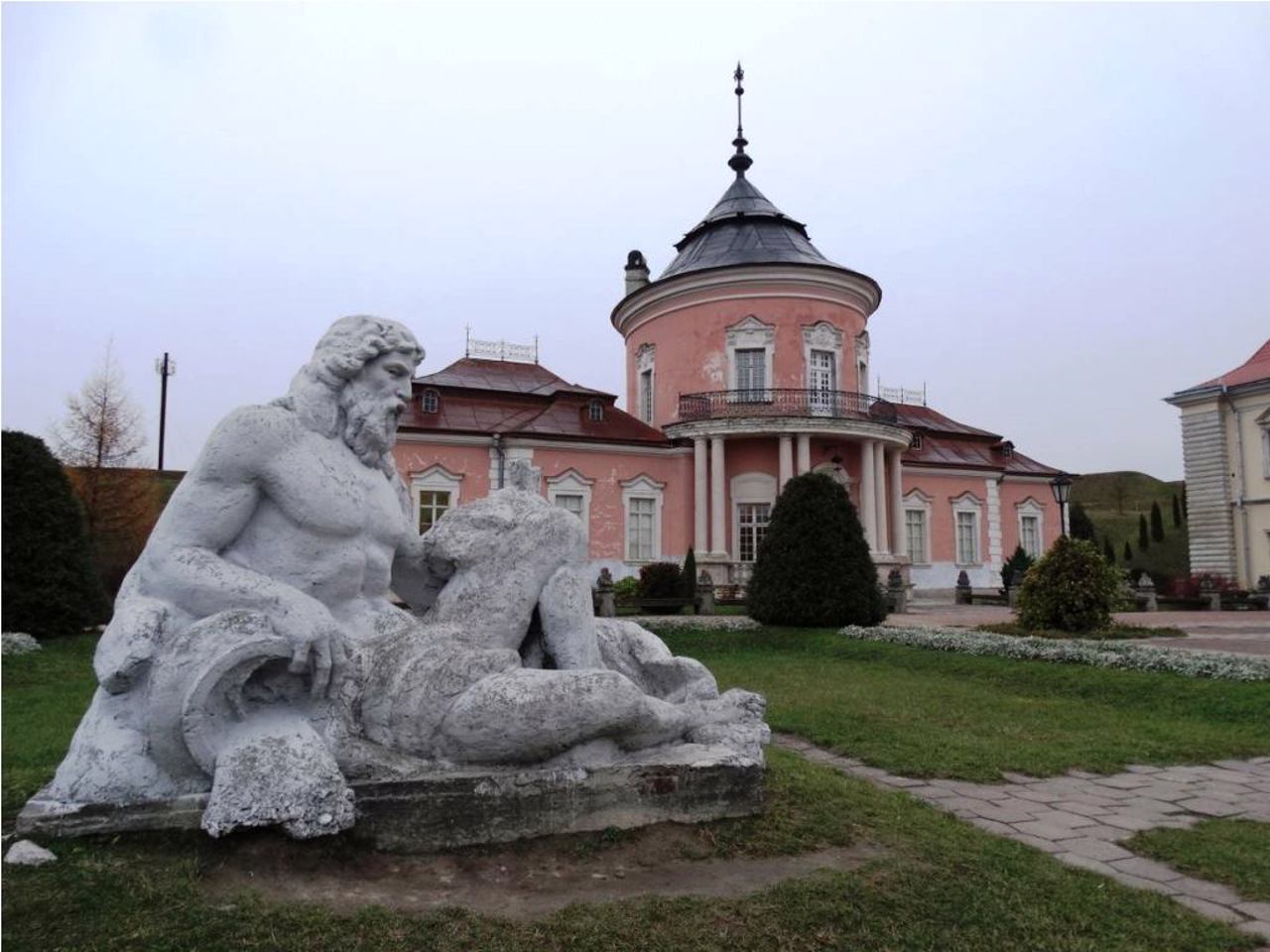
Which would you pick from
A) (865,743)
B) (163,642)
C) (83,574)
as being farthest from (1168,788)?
(83,574)

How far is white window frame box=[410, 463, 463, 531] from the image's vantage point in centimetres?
2267

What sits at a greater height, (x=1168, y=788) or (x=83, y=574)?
(x=83, y=574)

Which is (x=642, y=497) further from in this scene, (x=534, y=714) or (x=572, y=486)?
(x=534, y=714)

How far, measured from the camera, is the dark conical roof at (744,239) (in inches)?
1059

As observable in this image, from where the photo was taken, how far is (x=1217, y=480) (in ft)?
94.5

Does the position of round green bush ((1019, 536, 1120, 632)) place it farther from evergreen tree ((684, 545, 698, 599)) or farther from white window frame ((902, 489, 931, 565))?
white window frame ((902, 489, 931, 565))

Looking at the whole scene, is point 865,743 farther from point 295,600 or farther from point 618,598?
point 618,598

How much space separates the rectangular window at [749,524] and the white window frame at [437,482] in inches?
313

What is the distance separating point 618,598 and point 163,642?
15.8m

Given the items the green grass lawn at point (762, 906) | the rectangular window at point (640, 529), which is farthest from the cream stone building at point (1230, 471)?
the green grass lawn at point (762, 906)

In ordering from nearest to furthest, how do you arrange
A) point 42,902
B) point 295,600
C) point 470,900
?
point 42,902
point 470,900
point 295,600

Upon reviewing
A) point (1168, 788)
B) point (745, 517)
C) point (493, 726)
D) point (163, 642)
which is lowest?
point (1168, 788)

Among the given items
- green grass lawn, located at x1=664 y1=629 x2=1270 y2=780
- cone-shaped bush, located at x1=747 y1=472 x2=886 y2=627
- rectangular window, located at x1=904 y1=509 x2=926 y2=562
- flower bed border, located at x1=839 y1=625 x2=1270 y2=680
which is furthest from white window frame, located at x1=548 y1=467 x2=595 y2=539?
green grass lawn, located at x1=664 y1=629 x2=1270 y2=780

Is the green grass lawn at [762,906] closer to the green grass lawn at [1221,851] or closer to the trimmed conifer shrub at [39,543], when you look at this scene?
the green grass lawn at [1221,851]
